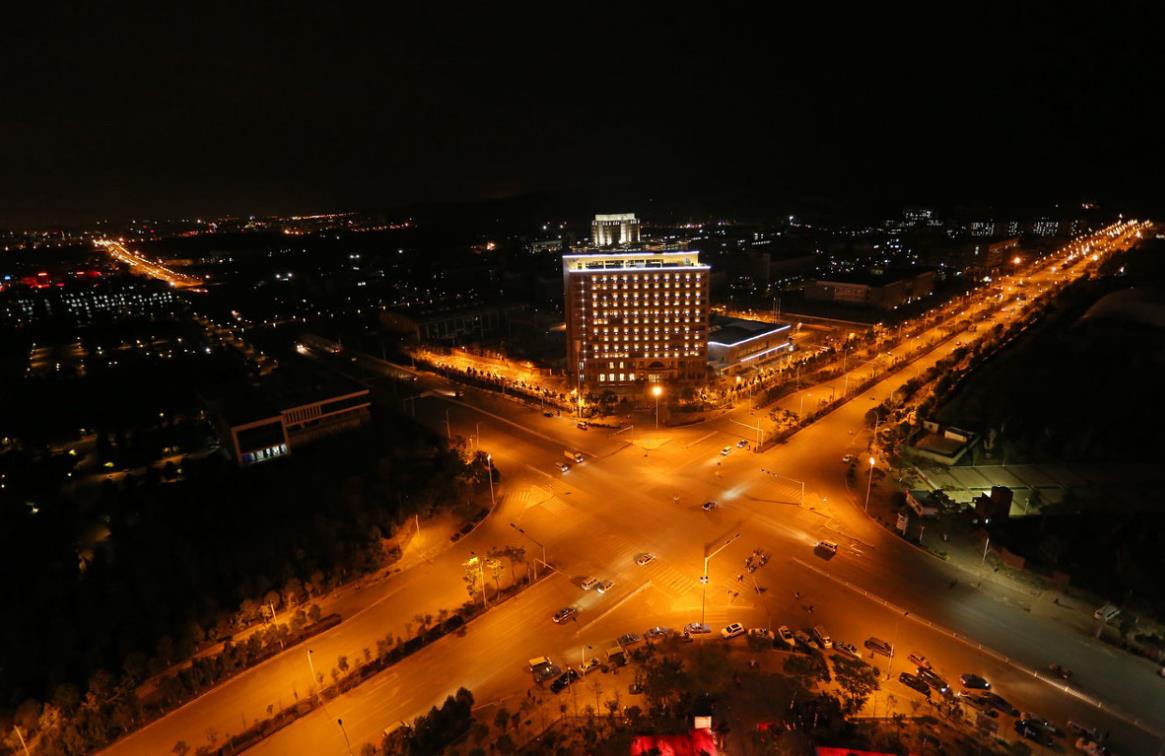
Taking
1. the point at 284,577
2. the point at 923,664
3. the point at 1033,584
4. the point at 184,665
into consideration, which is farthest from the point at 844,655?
the point at 184,665

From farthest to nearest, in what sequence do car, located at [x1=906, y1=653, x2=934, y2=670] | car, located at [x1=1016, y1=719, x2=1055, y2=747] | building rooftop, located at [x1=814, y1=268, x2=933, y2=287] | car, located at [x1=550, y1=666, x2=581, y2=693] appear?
1. building rooftop, located at [x1=814, y1=268, x2=933, y2=287]
2. car, located at [x1=906, y1=653, x2=934, y2=670]
3. car, located at [x1=550, y1=666, x2=581, y2=693]
4. car, located at [x1=1016, y1=719, x2=1055, y2=747]

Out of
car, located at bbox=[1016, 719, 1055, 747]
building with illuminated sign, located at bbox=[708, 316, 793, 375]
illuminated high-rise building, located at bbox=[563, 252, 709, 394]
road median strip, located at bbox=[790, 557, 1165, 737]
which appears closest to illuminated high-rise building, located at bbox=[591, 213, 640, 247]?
illuminated high-rise building, located at bbox=[563, 252, 709, 394]

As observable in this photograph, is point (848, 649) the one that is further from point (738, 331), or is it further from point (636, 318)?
point (738, 331)

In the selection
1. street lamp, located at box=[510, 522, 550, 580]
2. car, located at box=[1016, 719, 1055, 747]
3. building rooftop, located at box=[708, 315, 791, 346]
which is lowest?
car, located at box=[1016, 719, 1055, 747]

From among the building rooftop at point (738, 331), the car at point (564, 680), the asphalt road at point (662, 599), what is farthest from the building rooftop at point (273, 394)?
the building rooftop at point (738, 331)

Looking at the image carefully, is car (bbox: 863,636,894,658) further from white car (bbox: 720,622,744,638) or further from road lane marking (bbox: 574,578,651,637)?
road lane marking (bbox: 574,578,651,637)

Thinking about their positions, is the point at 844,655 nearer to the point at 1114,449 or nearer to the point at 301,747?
the point at 301,747
